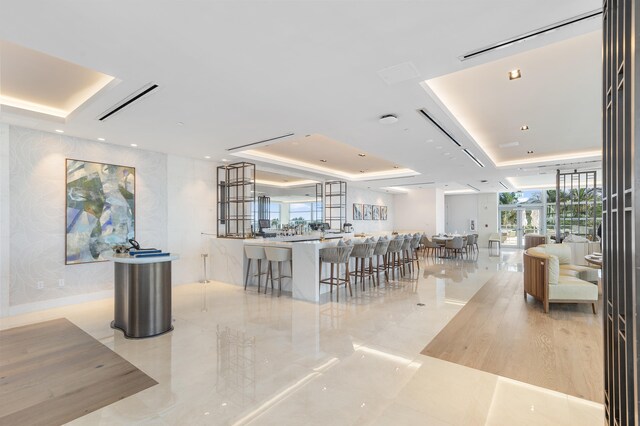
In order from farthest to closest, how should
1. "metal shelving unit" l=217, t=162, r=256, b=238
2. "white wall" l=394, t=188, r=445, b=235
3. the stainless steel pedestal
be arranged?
"white wall" l=394, t=188, r=445, b=235, "metal shelving unit" l=217, t=162, r=256, b=238, the stainless steel pedestal

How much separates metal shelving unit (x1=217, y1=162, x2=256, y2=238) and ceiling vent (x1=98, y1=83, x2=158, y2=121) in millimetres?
3358

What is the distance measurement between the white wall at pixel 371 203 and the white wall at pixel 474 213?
389 cm

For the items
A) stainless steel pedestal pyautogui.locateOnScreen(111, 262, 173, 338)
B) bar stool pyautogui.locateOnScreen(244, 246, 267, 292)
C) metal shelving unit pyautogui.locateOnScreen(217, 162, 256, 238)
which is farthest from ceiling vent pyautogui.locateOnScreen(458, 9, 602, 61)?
metal shelving unit pyautogui.locateOnScreen(217, 162, 256, 238)

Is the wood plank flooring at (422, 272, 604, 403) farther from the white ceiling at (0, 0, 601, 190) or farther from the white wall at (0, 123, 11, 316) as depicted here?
the white wall at (0, 123, 11, 316)

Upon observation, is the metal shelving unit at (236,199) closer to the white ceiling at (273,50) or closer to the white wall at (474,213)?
the white ceiling at (273,50)

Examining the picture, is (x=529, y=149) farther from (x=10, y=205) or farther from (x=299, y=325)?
(x=10, y=205)

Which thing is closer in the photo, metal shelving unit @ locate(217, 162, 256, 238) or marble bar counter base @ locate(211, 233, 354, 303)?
marble bar counter base @ locate(211, 233, 354, 303)

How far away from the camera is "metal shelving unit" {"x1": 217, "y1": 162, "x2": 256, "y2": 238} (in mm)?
7566

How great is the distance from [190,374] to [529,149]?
846 cm

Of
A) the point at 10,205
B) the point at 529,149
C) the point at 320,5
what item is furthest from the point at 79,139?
the point at 529,149

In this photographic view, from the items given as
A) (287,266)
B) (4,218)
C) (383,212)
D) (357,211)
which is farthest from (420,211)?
(4,218)

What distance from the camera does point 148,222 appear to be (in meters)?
6.51

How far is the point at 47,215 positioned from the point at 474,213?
17425 mm

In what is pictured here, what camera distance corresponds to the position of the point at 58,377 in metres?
2.94
